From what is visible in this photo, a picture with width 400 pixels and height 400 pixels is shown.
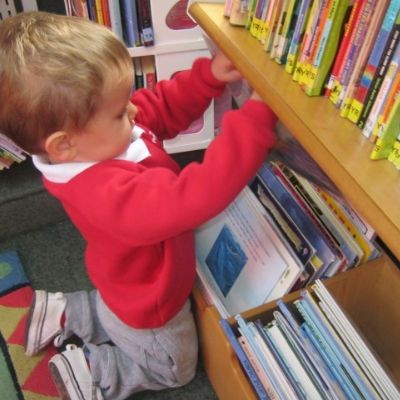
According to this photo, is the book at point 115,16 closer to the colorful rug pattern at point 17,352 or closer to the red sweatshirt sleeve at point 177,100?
the red sweatshirt sleeve at point 177,100

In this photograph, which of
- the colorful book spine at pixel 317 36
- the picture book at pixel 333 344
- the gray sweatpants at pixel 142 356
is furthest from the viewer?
the gray sweatpants at pixel 142 356

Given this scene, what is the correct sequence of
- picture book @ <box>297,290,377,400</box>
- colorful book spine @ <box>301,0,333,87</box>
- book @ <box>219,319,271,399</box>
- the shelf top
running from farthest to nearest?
book @ <box>219,319,271,399</box>, picture book @ <box>297,290,377,400</box>, colorful book spine @ <box>301,0,333,87</box>, the shelf top

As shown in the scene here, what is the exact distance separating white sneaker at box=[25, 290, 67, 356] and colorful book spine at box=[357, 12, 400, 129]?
0.87 m

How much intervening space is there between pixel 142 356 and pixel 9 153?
70 centimetres

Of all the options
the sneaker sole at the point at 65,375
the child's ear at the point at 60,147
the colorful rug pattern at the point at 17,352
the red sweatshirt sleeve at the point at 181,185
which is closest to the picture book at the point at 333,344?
the red sweatshirt sleeve at the point at 181,185

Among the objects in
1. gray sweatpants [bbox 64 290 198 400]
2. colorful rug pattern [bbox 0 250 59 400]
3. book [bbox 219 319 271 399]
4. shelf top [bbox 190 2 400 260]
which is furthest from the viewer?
colorful rug pattern [bbox 0 250 59 400]

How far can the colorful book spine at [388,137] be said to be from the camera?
0.53 metres

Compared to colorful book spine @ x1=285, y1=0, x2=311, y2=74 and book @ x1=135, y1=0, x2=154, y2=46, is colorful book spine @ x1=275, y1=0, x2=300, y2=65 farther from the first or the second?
book @ x1=135, y1=0, x2=154, y2=46

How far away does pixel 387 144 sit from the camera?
552 mm

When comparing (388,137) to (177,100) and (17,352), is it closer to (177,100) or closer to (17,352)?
(177,100)

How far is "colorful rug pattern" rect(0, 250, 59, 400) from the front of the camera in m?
1.12

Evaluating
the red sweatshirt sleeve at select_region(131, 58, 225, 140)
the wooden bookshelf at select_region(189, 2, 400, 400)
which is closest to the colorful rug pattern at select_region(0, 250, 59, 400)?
the wooden bookshelf at select_region(189, 2, 400, 400)

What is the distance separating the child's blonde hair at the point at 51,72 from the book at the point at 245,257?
1.33ft

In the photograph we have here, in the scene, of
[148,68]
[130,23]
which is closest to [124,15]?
[130,23]
